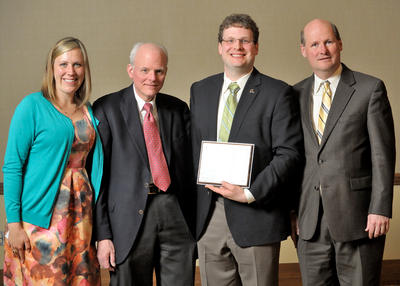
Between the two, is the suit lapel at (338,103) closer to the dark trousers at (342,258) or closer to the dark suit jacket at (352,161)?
the dark suit jacket at (352,161)

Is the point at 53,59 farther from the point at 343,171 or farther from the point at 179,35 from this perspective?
the point at 179,35

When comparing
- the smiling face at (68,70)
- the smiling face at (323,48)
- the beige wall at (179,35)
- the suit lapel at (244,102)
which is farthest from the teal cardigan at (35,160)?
the beige wall at (179,35)

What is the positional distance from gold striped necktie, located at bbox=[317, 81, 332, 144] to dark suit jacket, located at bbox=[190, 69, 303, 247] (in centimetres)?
10

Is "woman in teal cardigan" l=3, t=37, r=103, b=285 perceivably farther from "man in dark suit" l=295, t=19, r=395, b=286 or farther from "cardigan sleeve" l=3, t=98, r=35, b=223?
"man in dark suit" l=295, t=19, r=395, b=286

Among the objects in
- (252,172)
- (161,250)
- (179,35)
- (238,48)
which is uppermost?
(179,35)

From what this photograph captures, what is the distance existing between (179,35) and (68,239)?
2467 millimetres

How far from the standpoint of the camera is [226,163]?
215 cm

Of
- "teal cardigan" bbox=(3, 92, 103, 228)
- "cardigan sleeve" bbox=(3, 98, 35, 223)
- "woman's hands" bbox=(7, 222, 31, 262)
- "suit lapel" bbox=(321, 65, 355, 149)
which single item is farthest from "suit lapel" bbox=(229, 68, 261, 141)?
"woman's hands" bbox=(7, 222, 31, 262)

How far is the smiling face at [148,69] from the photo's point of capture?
2297 millimetres

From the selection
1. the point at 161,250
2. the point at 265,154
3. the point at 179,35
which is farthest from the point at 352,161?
the point at 179,35

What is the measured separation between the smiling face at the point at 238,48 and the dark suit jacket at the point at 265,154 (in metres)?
0.10

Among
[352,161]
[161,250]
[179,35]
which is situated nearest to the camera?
[352,161]

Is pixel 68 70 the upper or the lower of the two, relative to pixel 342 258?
upper

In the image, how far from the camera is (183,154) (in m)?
2.40
